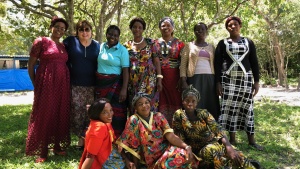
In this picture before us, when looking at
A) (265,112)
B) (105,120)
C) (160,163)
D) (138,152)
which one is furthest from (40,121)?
(265,112)

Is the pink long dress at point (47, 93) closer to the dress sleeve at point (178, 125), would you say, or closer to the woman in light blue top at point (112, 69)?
the woman in light blue top at point (112, 69)

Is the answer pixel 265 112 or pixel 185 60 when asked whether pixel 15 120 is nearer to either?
pixel 185 60

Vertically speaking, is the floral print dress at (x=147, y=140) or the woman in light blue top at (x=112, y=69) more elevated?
the woman in light blue top at (x=112, y=69)

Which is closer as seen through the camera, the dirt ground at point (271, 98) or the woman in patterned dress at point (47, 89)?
Answer: the woman in patterned dress at point (47, 89)

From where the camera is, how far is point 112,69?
3912mm

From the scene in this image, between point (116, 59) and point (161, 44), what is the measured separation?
0.77 meters

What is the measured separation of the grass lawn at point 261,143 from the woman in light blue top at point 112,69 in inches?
40.2

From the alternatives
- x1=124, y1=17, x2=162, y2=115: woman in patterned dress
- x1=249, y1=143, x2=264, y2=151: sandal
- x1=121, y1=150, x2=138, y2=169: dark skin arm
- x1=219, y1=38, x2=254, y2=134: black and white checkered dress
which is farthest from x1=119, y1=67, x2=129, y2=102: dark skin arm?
x1=249, y1=143, x2=264, y2=151: sandal

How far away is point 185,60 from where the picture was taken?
4.25 meters

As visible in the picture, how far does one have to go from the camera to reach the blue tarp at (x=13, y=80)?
59.2 feet

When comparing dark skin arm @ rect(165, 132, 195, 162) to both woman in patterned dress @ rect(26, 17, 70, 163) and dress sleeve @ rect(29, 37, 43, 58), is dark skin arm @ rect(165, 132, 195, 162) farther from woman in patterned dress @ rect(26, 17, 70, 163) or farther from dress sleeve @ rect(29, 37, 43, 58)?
dress sleeve @ rect(29, 37, 43, 58)

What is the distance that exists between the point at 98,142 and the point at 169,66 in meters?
1.80

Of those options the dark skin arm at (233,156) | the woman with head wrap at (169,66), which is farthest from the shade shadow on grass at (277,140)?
the woman with head wrap at (169,66)

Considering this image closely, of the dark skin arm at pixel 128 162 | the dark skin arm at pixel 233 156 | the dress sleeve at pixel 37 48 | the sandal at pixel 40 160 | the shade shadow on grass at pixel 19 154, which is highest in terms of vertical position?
the dress sleeve at pixel 37 48
